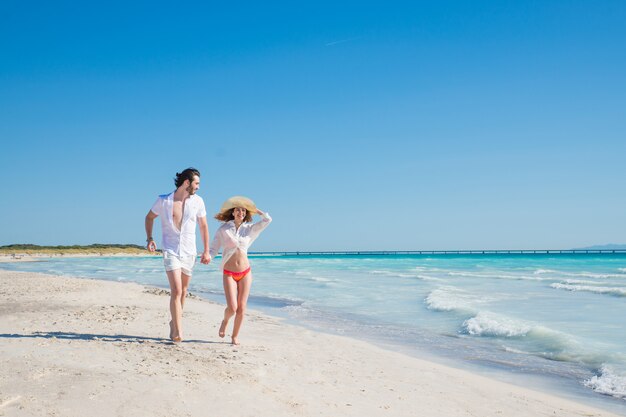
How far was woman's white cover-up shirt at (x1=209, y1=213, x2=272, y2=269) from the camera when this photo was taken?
6332 millimetres

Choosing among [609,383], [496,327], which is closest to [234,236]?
[609,383]

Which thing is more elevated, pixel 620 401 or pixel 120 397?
pixel 120 397

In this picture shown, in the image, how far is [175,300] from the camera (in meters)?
6.13

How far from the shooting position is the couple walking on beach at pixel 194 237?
240 inches

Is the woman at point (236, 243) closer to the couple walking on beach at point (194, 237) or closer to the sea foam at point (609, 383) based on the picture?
the couple walking on beach at point (194, 237)

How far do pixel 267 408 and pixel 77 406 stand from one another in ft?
4.50

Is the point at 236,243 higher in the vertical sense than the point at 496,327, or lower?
higher

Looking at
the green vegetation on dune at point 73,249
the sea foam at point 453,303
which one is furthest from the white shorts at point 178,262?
the green vegetation on dune at point 73,249

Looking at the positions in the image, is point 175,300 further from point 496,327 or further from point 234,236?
point 496,327

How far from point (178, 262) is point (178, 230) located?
371mm

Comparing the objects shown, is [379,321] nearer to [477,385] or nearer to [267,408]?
[477,385]

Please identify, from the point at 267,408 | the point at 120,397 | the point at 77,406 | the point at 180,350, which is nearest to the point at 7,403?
the point at 77,406

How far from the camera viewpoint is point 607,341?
28.5ft

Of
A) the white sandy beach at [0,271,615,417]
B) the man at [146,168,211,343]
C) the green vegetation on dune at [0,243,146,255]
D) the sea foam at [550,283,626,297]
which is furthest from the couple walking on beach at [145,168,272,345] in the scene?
the green vegetation on dune at [0,243,146,255]
